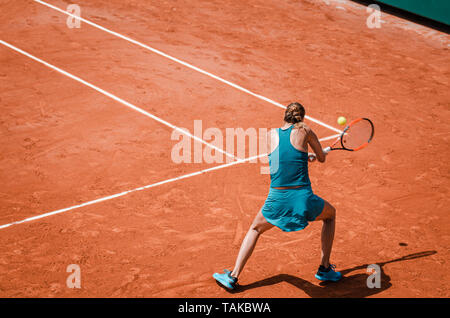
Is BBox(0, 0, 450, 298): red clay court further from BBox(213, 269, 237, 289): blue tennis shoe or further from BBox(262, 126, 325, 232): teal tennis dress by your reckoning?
BBox(262, 126, 325, 232): teal tennis dress

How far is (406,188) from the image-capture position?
7188mm

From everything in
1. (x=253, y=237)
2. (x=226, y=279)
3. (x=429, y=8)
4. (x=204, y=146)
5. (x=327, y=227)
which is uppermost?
(x=429, y=8)

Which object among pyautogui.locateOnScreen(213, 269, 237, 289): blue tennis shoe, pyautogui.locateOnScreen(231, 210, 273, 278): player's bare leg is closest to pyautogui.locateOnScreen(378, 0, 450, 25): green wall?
pyautogui.locateOnScreen(231, 210, 273, 278): player's bare leg

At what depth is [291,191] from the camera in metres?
4.71

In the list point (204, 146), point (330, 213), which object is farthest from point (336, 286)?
point (204, 146)

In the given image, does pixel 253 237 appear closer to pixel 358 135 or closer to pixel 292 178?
pixel 292 178

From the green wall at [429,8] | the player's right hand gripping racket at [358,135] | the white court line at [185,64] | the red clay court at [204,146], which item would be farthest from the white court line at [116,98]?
the green wall at [429,8]

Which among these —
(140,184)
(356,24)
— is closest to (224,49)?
(356,24)

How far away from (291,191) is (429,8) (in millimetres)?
12422

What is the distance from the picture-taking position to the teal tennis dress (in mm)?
4668

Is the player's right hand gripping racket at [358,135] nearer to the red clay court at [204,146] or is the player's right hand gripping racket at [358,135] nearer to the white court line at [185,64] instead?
the red clay court at [204,146]

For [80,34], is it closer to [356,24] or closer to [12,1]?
[12,1]

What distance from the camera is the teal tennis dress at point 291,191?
4668 mm

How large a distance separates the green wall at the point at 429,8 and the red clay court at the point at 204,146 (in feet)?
1.60
